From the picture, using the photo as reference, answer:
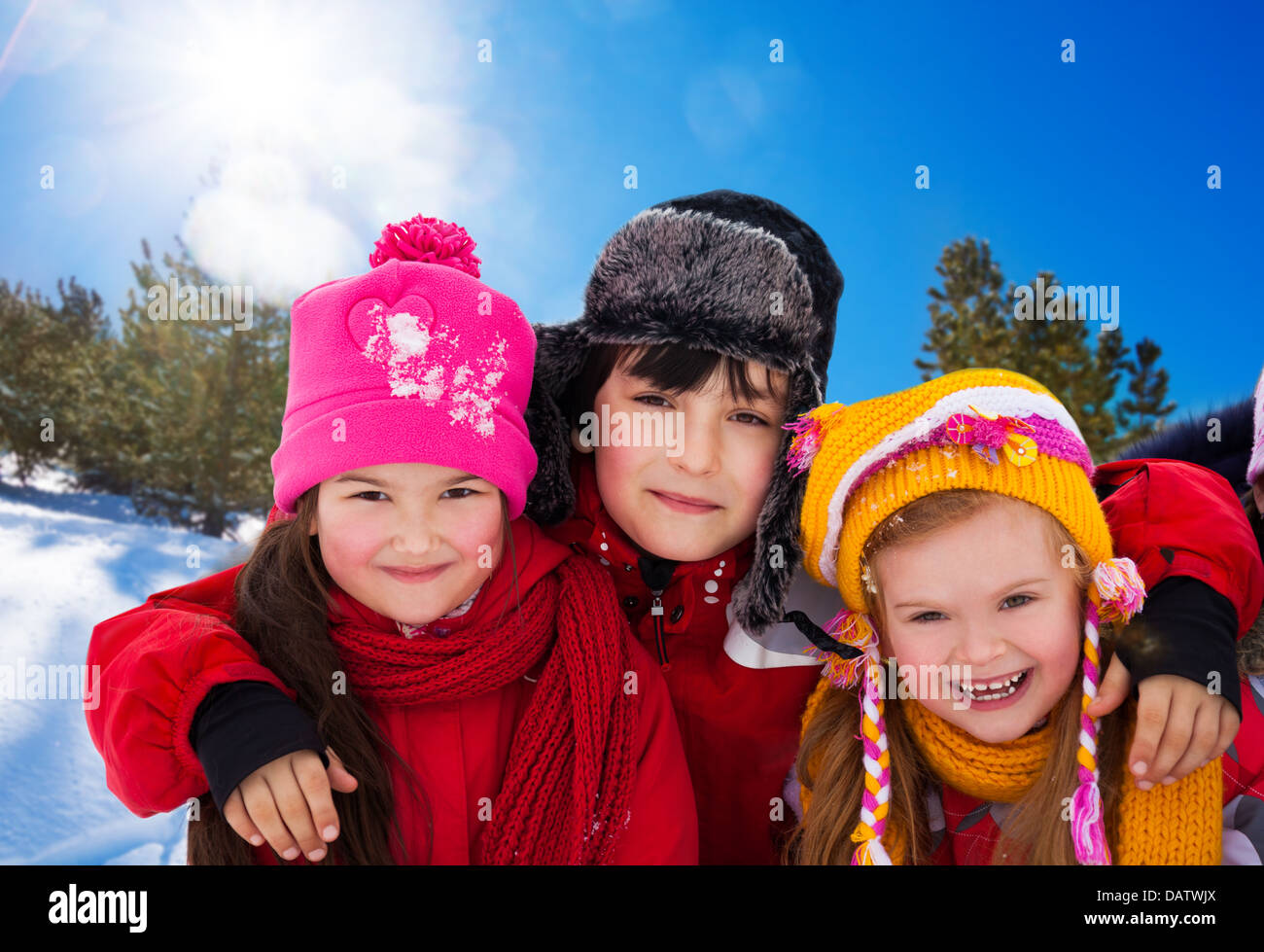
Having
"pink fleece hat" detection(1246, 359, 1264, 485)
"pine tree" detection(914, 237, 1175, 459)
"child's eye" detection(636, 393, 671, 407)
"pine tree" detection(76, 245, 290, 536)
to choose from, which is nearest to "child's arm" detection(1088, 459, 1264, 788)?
"pink fleece hat" detection(1246, 359, 1264, 485)

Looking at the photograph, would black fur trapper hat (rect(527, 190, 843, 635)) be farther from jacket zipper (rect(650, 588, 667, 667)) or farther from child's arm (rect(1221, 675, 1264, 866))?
child's arm (rect(1221, 675, 1264, 866))

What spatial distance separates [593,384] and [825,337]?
64 centimetres

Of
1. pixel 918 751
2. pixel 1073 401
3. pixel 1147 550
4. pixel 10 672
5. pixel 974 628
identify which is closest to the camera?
pixel 974 628

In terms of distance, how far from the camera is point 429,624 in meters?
2.02

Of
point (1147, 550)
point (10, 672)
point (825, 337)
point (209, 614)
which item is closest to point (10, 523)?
point (10, 672)

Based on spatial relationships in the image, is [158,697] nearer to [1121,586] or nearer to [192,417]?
[1121,586]

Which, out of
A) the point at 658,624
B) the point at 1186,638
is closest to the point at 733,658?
the point at 658,624

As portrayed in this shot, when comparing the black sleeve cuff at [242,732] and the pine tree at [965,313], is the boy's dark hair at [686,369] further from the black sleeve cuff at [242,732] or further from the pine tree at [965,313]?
the pine tree at [965,313]

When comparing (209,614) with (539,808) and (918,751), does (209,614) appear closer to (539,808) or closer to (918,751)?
(539,808)

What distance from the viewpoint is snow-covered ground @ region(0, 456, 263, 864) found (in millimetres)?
3900

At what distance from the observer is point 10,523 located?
10.5 metres

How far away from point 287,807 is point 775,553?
4.00 feet

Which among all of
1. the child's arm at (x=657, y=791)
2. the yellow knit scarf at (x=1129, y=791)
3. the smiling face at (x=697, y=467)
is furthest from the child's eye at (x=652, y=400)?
the yellow knit scarf at (x=1129, y=791)

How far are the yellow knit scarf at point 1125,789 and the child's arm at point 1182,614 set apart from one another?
0.29 ft
